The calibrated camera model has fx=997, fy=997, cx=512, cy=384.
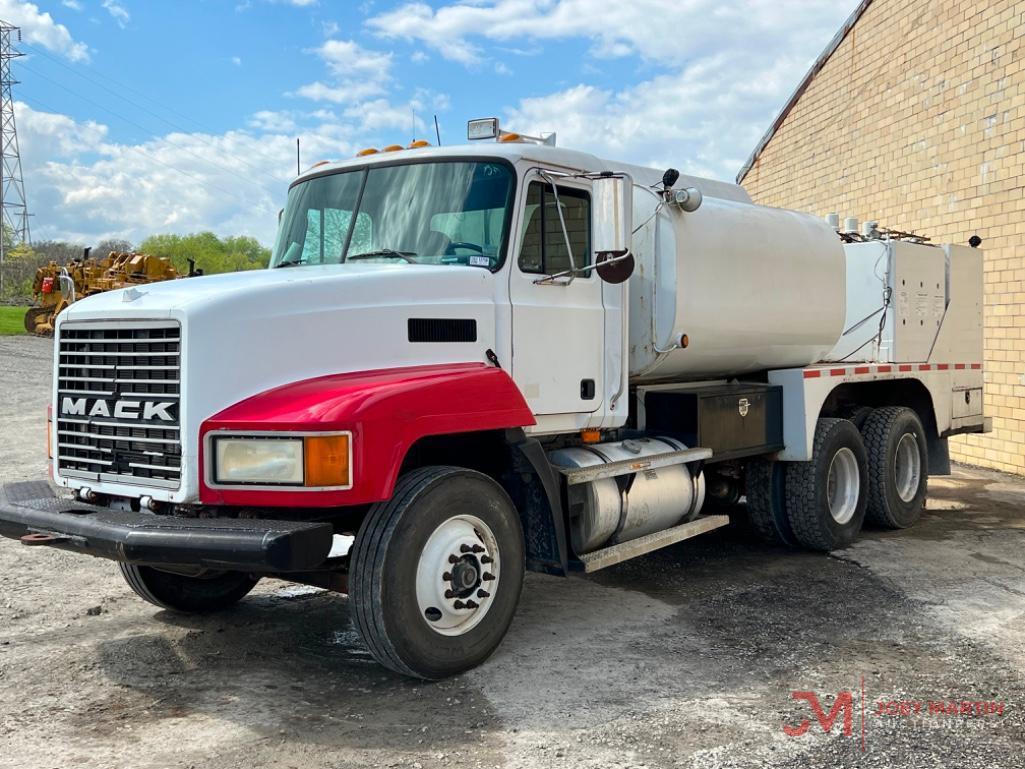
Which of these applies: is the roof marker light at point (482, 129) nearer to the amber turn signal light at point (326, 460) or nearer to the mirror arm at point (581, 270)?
the mirror arm at point (581, 270)

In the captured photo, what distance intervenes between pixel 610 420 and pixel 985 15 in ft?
30.5

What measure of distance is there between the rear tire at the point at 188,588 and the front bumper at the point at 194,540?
119 centimetres

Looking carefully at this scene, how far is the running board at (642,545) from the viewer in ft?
18.3

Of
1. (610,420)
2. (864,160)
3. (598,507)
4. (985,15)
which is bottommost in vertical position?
(598,507)

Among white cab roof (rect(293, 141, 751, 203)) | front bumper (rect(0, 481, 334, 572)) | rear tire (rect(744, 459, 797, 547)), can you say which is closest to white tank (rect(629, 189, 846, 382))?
white cab roof (rect(293, 141, 751, 203))

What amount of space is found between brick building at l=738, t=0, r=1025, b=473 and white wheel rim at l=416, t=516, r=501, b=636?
9268 millimetres

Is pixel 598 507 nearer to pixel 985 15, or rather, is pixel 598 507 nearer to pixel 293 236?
pixel 293 236

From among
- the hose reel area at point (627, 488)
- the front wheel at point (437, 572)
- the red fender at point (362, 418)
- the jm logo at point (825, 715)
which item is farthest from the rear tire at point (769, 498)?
the red fender at point (362, 418)

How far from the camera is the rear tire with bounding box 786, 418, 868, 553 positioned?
7.85 m

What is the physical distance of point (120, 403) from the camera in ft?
15.8

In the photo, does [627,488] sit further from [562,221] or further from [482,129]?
[482,129]

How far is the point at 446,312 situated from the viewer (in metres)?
5.20

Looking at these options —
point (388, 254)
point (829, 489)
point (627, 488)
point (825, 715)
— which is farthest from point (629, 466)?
point (829, 489)

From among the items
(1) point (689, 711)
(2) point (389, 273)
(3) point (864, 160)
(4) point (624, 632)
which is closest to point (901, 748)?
(1) point (689, 711)
